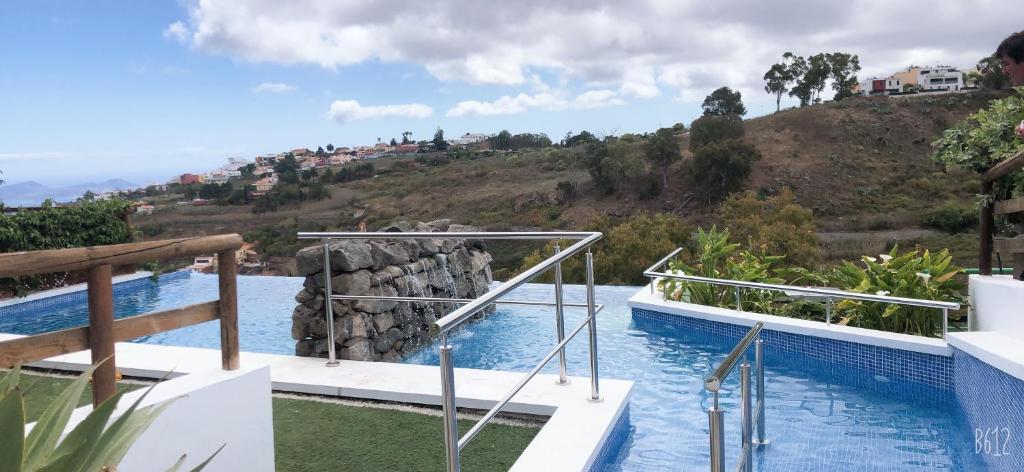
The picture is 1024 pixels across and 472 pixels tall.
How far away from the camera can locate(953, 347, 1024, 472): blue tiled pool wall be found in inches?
121

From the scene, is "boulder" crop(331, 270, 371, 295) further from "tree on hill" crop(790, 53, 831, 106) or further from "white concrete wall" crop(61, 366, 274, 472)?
"tree on hill" crop(790, 53, 831, 106)

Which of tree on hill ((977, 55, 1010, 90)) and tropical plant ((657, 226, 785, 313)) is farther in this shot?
tree on hill ((977, 55, 1010, 90))

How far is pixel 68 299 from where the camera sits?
10.3 metres

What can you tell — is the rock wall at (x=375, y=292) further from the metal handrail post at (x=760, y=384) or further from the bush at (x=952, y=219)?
the bush at (x=952, y=219)

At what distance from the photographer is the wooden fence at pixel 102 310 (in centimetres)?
199

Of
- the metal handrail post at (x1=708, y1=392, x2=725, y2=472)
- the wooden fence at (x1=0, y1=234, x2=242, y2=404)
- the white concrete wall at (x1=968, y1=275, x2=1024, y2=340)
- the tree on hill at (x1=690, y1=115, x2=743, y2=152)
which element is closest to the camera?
the metal handrail post at (x1=708, y1=392, x2=725, y2=472)

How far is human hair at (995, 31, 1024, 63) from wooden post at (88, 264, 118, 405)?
5184mm

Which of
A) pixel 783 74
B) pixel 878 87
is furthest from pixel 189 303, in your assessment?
pixel 878 87

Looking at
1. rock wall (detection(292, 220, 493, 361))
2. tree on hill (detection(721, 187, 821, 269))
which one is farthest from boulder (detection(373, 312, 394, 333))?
tree on hill (detection(721, 187, 821, 269))

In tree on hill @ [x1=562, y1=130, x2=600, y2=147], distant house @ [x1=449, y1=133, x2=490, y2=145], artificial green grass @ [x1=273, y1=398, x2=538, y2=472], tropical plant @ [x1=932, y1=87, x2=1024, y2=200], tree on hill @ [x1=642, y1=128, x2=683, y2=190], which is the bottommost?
artificial green grass @ [x1=273, y1=398, x2=538, y2=472]

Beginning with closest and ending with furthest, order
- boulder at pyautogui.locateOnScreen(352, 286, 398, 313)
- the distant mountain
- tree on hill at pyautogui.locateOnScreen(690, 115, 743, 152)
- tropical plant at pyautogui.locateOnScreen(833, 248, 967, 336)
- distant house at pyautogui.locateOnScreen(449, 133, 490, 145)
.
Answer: tropical plant at pyautogui.locateOnScreen(833, 248, 967, 336) → boulder at pyautogui.locateOnScreen(352, 286, 398, 313) → the distant mountain → tree on hill at pyautogui.locateOnScreen(690, 115, 743, 152) → distant house at pyautogui.locateOnScreen(449, 133, 490, 145)

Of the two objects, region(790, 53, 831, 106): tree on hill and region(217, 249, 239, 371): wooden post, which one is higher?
region(790, 53, 831, 106): tree on hill

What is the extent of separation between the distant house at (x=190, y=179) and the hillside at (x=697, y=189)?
129 cm

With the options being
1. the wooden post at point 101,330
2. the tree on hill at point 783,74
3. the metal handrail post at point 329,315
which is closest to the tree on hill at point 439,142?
the tree on hill at point 783,74
